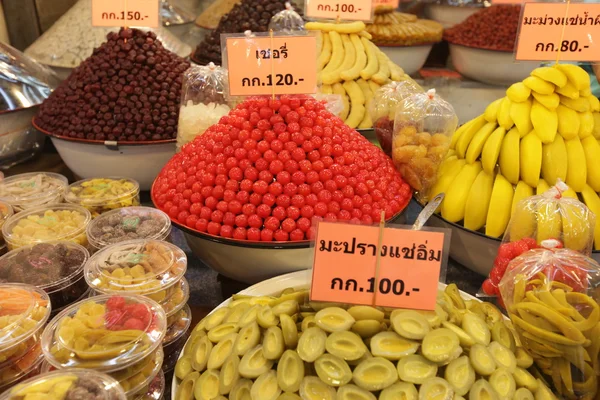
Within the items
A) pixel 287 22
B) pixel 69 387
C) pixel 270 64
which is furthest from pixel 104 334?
pixel 287 22

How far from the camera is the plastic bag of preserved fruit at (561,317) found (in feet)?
2.97

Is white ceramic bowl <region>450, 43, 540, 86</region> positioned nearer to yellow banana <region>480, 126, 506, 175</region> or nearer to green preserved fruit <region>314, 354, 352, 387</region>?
yellow banana <region>480, 126, 506, 175</region>

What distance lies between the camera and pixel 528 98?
1.46 m

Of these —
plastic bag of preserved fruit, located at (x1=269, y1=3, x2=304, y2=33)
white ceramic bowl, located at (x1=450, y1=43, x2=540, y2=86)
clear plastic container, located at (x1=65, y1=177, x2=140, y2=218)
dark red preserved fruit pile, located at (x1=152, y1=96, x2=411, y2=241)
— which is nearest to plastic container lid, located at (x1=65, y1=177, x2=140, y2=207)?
clear plastic container, located at (x1=65, y1=177, x2=140, y2=218)

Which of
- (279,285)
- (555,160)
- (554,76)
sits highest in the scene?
(554,76)

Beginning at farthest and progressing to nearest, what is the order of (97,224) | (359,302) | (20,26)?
(20,26)
(97,224)
(359,302)

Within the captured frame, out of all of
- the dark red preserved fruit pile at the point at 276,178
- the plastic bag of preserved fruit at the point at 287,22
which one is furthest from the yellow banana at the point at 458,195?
the plastic bag of preserved fruit at the point at 287,22

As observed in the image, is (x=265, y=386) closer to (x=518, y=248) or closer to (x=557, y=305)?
(x=557, y=305)

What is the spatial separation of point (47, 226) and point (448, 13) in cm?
299

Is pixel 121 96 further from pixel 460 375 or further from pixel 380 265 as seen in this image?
pixel 460 375

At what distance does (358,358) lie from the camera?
87 centimetres

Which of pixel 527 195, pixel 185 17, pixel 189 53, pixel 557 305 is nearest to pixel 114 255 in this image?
pixel 557 305

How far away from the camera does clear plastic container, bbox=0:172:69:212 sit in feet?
4.86

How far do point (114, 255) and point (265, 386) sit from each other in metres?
0.50
